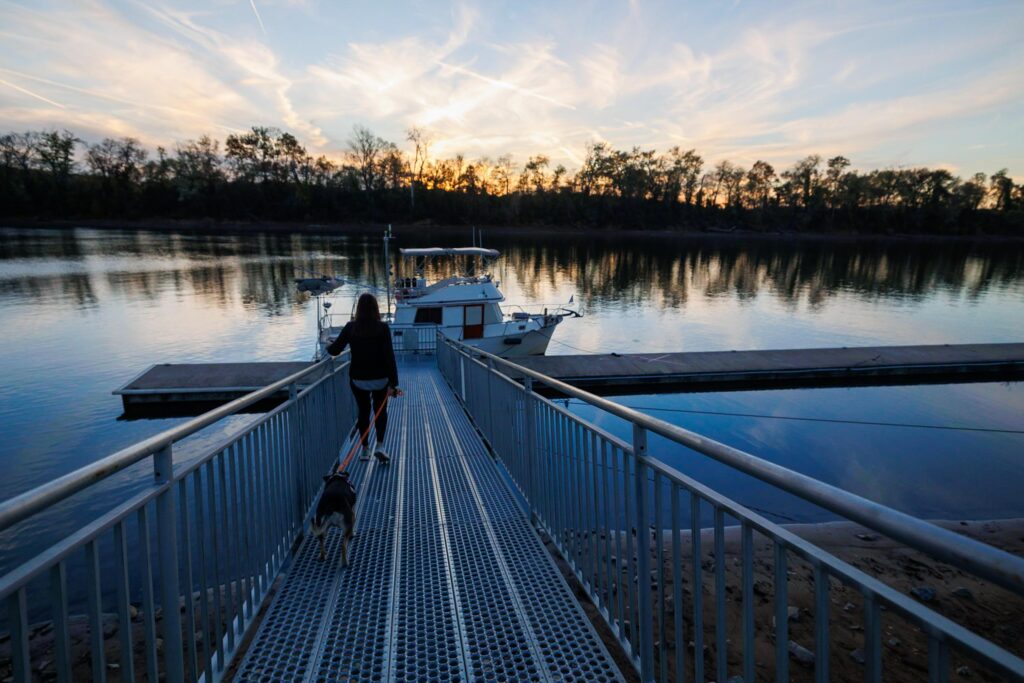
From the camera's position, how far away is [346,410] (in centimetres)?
624

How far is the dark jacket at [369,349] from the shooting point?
5031 mm

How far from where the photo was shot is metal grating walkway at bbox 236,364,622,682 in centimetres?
265

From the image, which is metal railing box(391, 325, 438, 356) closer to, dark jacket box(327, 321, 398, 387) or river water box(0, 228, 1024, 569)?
river water box(0, 228, 1024, 569)

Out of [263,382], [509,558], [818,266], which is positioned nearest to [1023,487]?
[509,558]

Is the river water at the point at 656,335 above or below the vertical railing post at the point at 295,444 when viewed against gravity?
below

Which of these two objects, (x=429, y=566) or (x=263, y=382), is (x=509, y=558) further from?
(x=263, y=382)

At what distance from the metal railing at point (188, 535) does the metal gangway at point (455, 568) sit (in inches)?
0.5

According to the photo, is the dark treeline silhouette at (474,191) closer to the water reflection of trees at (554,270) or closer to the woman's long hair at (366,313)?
the water reflection of trees at (554,270)

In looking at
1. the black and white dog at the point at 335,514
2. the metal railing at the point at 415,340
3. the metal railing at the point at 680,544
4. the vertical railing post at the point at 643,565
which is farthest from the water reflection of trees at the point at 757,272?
the vertical railing post at the point at 643,565

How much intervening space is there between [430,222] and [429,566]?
103 m

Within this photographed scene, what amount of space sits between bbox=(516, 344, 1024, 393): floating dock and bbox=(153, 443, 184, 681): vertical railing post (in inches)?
584

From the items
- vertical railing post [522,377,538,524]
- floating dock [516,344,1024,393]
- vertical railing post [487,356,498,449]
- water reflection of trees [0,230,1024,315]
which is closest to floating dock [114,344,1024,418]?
floating dock [516,344,1024,393]

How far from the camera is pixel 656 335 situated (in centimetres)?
2734

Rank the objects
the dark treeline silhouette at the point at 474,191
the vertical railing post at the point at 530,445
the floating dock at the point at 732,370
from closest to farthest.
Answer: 1. the vertical railing post at the point at 530,445
2. the floating dock at the point at 732,370
3. the dark treeline silhouette at the point at 474,191
